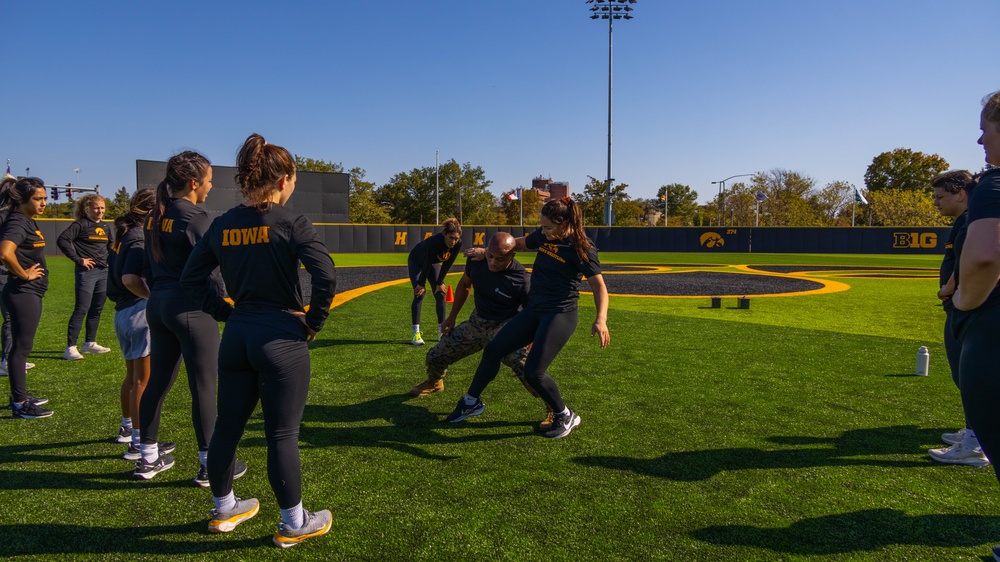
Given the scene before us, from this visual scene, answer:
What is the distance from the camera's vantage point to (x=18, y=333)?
4.93 metres

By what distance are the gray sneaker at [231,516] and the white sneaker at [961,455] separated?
4548mm

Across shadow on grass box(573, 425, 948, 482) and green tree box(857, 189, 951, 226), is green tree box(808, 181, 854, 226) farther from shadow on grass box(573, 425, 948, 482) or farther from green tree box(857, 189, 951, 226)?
shadow on grass box(573, 425, 948, 482)

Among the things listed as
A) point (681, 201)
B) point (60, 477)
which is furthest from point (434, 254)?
point (681, 201)

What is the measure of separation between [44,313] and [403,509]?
1077 cm

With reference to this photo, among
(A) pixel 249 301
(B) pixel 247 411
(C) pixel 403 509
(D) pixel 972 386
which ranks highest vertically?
(A) pixel 249 301

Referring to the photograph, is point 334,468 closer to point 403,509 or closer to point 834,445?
point 403,509

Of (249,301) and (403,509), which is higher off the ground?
(249,301)

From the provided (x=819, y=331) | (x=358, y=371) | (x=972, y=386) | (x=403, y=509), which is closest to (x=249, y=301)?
(x=403, y=509)

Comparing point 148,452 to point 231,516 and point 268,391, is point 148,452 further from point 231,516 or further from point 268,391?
point 268,391

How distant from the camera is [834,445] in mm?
4520

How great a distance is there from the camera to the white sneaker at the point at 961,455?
4137 mm

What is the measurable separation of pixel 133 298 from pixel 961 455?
19.4ft

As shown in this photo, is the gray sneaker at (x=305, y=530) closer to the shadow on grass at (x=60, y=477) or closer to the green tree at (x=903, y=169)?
the shadow on grass at (x=60, y=477)

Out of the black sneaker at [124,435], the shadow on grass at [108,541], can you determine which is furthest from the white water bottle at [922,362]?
the black sneaker at [124,435]
